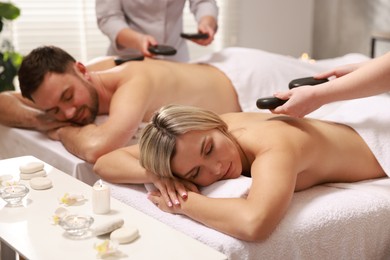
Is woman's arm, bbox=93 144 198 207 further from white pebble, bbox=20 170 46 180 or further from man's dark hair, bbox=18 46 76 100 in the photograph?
man's dark hair, bbox=18 46 76 100

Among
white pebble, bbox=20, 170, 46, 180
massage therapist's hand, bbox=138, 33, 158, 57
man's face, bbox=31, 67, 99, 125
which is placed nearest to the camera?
white pebble, bbox=20, 170, 46, 180

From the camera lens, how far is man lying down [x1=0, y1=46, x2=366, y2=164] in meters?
1.94

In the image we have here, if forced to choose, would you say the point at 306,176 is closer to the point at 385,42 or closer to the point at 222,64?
the point at 222,64

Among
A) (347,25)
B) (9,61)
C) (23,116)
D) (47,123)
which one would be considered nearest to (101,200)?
(47,123)

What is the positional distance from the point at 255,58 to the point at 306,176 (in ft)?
3.19

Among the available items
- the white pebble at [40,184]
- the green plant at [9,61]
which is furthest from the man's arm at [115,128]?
the green plant at [9,61]

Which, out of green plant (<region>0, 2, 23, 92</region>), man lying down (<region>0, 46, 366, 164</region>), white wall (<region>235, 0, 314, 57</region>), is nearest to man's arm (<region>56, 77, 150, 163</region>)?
man lying down (<region>0, 46, 366, 164</region>)

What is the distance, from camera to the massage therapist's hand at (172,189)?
1.42 meters

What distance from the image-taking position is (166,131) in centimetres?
142

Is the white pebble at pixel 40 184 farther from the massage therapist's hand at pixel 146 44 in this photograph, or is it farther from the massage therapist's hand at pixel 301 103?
the massage therapist's hand at pixel 146 44

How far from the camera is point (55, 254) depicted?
107cm

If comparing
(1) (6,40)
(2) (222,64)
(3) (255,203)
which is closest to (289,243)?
(3) (255,203)

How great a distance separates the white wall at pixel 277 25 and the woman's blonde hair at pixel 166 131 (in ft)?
8.60

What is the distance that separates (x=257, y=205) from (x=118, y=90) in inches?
36.8
